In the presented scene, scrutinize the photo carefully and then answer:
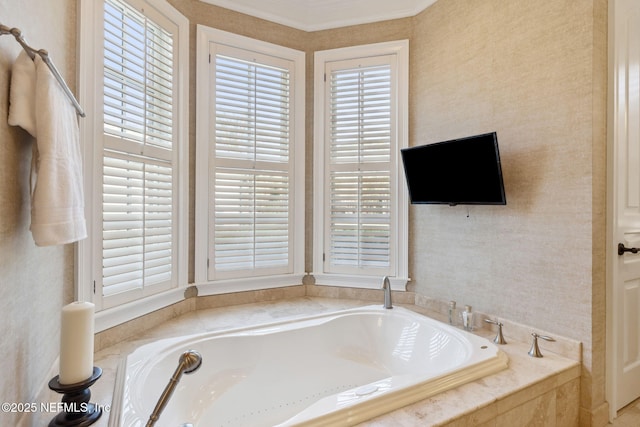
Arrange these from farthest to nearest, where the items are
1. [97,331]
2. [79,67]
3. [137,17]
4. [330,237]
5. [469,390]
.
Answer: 1. [330,237]
2. [137,17]
3. [97,331]
4. [79,67]
5. [469,390]

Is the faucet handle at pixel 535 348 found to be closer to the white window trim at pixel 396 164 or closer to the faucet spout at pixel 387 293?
the faucet spout at pixel 387 293

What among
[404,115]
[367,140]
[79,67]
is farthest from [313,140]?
[79,67]

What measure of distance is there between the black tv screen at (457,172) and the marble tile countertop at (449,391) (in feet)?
2.78

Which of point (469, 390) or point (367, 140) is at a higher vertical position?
point (367, 140)

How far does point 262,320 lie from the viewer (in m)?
2.26

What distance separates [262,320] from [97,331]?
94 centimetres

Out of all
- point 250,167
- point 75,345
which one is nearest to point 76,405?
point 75,345

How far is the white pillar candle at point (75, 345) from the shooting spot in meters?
1.05

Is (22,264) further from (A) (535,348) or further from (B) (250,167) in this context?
(A) (535,348)

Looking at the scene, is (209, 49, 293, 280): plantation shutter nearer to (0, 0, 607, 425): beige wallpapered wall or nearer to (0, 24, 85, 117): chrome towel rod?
(0, 0, 607, 425): beige wallpapered wall

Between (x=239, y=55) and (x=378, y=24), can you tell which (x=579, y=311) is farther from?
(x=239, y=55)

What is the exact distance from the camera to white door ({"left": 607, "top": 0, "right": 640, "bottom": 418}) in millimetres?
1700

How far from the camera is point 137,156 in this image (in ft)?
6.39

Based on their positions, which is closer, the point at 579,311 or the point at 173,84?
the point at 579,311
